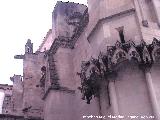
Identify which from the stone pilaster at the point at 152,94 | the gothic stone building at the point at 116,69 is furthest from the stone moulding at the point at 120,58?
the stone pilaster at the point at 152,94

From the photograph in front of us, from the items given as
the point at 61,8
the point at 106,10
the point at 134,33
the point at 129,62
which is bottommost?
the point at 129,62

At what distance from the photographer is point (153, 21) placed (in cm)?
1230

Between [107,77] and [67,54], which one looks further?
[67,54]

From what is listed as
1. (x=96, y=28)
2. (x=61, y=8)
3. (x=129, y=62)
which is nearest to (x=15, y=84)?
(x=61, y=8)

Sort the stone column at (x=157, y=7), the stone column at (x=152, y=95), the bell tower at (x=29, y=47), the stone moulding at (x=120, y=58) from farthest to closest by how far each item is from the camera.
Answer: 1. the bell tower at (x=29, y=47)
2. the stone column at (x=157, y=7)
3. the stone moulding at (x=120, y=58)
4. the stone column at (x=152, y=95)

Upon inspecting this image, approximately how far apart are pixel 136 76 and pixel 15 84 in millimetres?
17116

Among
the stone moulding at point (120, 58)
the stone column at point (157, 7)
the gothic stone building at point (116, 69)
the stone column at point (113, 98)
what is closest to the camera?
the stone column at point (113, 98)

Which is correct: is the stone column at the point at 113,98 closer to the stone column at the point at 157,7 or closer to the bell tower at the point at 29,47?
the stone column at the point at 157,7

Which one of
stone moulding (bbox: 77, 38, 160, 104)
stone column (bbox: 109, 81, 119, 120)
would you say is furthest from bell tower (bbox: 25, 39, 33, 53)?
stone column (bbox: 109, 81, 119, 120)

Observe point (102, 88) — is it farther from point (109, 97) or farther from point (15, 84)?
point (15, 84)

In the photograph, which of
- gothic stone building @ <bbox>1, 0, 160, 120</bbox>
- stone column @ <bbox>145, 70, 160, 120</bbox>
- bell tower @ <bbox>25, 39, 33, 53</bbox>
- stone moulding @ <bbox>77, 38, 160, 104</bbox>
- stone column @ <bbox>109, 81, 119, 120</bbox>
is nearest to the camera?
stone column @ <bbox>145, 70, 160, 120</bbox>

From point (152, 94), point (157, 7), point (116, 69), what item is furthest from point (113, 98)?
point (157, 7)

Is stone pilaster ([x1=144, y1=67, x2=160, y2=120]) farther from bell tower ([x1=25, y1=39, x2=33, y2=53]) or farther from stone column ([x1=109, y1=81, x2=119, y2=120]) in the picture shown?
bell tower ([x1=25, y1=39, x2=33, y2=53])

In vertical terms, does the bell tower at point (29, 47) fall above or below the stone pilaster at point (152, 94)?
above
